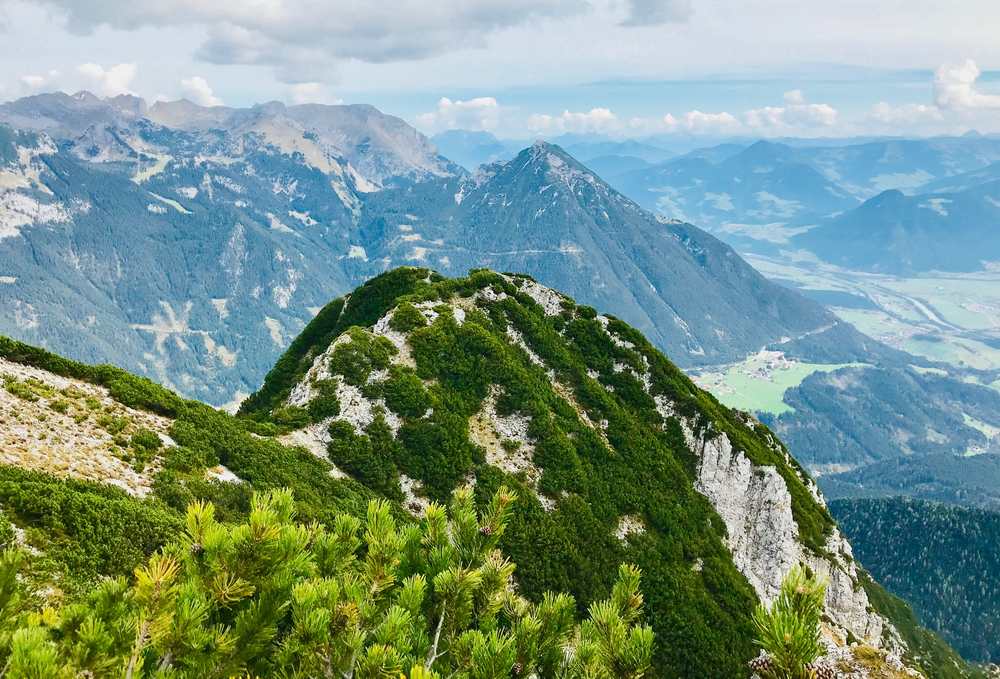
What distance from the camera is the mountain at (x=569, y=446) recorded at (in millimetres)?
57781

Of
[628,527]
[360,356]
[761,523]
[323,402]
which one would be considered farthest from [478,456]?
[761,523]

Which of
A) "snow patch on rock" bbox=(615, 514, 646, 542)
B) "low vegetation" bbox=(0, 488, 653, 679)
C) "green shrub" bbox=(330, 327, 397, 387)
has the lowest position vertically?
"snow patch on rock" bbox=(615, 514, 646, 542)

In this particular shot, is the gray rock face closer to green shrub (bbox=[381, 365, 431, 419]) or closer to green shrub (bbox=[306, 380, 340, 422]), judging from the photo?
green shrub (bbox=[381, 365, 431, 419])

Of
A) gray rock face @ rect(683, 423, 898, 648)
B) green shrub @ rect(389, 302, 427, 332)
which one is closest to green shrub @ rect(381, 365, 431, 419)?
green shrub @ rect(389, 302, 427, 332)

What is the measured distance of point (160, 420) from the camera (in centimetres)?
4403

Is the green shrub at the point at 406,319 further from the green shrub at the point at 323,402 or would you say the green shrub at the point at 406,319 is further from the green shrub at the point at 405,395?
the green shrub at the point at 323,402

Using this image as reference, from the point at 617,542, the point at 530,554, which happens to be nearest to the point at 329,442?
the point at 530,554

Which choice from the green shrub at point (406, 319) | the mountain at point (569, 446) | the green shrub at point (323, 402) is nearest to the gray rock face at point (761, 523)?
the mountain at point (569, 446)

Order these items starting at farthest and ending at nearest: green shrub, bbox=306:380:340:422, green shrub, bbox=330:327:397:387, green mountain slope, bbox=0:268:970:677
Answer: green shrub, bbox=330:327:397:387
green shrub, bbox=306:380:340:422
green mountain slope, bbox=0:268:970:677

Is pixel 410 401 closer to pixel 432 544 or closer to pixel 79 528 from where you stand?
pixel 79 528

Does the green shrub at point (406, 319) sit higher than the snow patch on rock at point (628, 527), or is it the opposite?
the green shrub at point (406, 319)

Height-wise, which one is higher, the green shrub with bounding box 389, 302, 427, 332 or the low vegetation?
the low vegetation

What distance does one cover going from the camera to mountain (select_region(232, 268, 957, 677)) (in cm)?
5778

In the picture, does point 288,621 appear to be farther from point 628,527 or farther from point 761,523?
point 761,523
